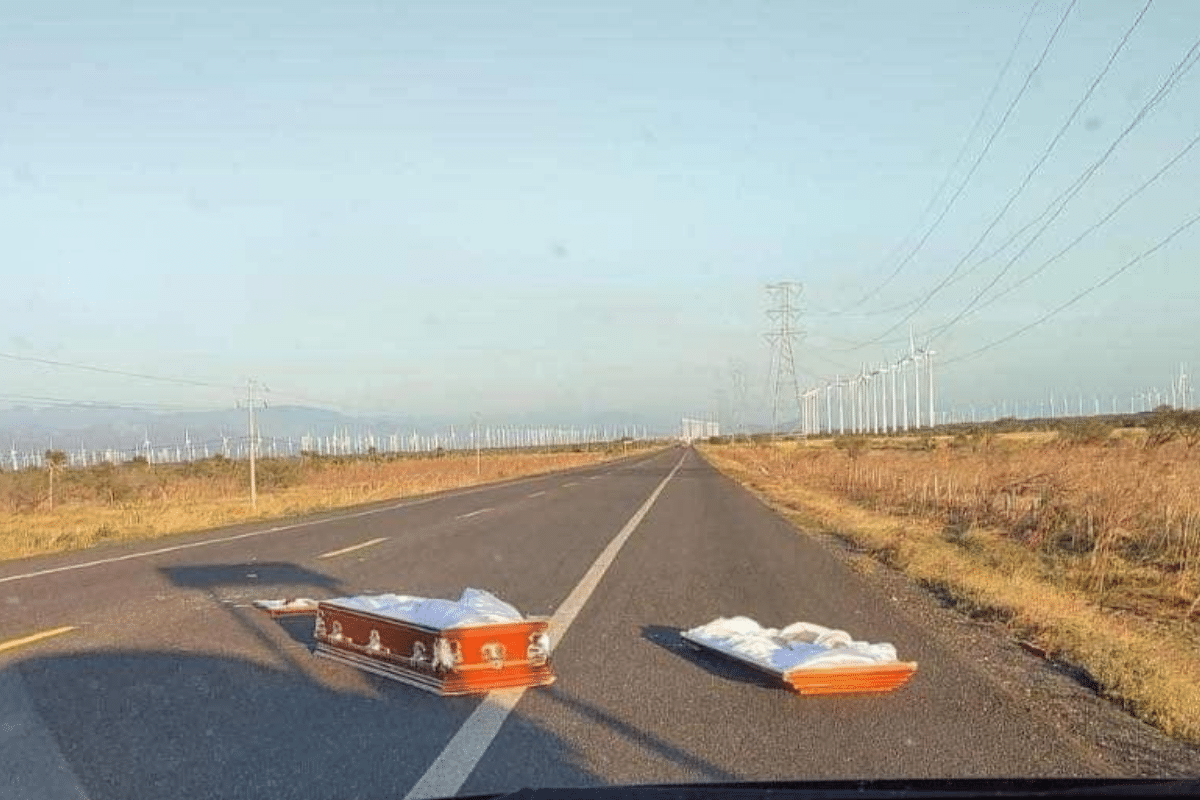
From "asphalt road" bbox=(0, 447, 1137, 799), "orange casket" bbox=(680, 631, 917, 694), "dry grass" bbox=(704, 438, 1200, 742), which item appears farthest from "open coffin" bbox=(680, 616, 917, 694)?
"dry grass" bbox=(704, 438, 1200, 742)

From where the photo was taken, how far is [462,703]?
737 cm

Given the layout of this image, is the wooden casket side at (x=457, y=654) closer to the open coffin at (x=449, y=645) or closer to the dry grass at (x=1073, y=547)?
the open coffin at (x=449, y=645)

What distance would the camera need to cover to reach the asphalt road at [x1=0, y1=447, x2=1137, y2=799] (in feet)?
18.8

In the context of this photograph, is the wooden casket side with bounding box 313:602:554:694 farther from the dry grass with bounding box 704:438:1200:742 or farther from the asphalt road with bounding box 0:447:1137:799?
the dry grass with bounding box 704:438:1200:742

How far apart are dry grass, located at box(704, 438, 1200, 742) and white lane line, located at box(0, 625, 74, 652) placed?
8577 mm

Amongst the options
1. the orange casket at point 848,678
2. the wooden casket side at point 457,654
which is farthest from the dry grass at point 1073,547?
the wooden casket side at point 457,654

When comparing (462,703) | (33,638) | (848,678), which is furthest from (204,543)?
(848,678)

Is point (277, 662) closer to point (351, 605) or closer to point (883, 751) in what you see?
point (351, 605)

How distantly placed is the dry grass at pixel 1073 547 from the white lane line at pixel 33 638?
28.1 feet

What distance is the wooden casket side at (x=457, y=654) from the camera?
7.51 m

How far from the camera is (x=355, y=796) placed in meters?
5.29

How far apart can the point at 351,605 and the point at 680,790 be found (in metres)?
4.95

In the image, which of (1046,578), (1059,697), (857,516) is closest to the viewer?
→ (1059,697)

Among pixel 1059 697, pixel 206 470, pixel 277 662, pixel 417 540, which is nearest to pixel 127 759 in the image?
pixel 277 662
